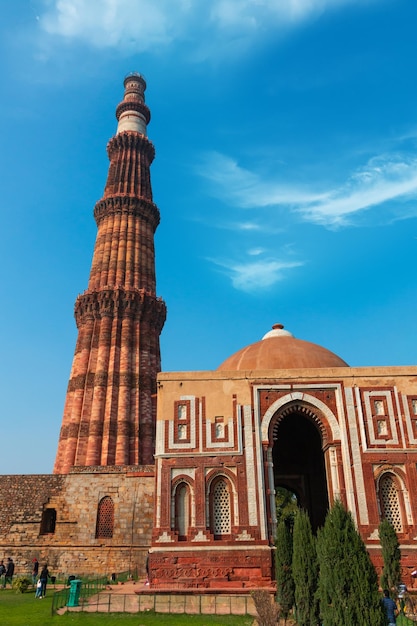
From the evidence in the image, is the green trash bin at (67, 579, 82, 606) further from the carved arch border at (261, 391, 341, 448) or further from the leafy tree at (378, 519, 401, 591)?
the leafy tree at (378, 519, 401, 591)

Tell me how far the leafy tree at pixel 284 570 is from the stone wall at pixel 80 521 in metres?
7.42

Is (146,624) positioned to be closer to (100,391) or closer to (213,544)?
(213,544)

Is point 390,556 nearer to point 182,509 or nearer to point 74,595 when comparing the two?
point 182,509

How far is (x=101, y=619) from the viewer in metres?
12.1

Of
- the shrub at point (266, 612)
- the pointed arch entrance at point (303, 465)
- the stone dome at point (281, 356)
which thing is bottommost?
the shrub at point (266, 612)

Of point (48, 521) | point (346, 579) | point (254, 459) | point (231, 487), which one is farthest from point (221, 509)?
point (48, 521)

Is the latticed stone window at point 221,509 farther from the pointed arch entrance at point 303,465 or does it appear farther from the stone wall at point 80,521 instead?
the pointed arch entrance at point 303,465

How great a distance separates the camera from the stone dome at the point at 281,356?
19.8 m

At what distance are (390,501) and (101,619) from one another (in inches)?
383

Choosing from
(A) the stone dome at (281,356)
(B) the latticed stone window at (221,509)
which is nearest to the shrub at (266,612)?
(B) the latticed stone window at (221,509)

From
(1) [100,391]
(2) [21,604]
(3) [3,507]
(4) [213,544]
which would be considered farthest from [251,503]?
(1) [100,391]

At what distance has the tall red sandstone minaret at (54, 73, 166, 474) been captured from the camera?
27156 mm

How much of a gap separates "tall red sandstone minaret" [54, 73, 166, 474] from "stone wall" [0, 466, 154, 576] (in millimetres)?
4382

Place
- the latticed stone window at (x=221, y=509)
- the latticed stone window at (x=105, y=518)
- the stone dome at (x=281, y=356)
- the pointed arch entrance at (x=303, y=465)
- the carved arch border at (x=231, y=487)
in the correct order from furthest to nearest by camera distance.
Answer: the pointed arch entrance at (x=303, y=465), the latticed stone window at (x=105, y=518), the stone dome at (x=281, y=356), the latticed stone window at (x=221, y=509), the carved arch border at (x=231, y=487)
